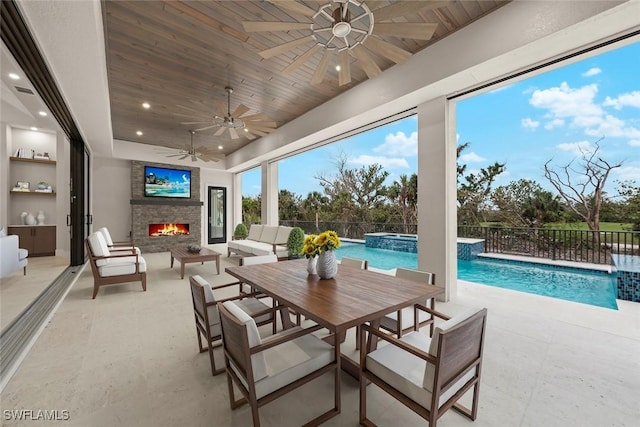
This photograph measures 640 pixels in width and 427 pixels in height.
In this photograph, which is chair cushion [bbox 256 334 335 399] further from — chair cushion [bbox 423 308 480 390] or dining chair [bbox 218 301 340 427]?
chair cushion [bbox 423 308 480 390]

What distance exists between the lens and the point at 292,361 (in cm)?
147

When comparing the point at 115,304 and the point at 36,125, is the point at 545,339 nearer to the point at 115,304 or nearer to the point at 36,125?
the point at 115,304

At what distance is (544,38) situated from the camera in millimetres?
2373

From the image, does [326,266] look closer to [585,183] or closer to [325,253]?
[325,253]

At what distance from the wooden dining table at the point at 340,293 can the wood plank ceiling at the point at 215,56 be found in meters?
1.93

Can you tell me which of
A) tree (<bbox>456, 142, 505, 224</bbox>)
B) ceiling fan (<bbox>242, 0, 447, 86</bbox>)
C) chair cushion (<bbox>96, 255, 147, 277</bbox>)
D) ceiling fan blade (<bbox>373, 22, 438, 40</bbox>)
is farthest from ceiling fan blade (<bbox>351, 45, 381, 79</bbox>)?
tree (<bbox>456, 142, 505, 224</bbox>)

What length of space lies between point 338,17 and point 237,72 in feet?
8.03

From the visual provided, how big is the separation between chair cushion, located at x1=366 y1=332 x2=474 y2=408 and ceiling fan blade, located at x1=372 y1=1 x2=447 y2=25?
2.13 metres

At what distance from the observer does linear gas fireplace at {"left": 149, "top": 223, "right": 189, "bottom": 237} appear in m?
8.23

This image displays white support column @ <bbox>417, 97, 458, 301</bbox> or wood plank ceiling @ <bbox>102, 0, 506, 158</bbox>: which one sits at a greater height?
wood plank ceiling @ <bbox>102, 0, 506, 158</bbox>

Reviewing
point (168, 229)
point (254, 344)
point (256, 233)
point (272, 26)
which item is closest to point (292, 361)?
point (254, 344)

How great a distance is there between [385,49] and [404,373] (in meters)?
2.30

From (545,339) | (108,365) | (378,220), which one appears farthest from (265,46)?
(378,220)

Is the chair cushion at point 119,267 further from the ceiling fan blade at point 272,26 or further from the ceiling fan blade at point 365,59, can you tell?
the ceiling fan blade at point 365,59
